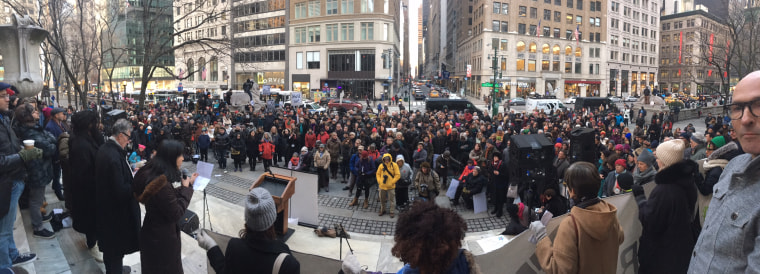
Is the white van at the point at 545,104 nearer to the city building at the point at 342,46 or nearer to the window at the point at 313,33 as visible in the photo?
the city building at the point at 342,46

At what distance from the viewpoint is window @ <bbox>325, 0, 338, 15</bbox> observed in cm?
6259

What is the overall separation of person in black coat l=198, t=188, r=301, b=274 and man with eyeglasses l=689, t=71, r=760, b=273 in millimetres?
2258

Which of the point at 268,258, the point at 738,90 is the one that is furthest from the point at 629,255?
the point at 268,258

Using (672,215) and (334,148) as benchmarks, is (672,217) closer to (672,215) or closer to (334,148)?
(672,215)

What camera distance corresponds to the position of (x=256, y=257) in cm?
275

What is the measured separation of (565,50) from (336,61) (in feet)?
133

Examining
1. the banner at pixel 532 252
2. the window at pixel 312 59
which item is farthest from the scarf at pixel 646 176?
the window at pixel 312 59

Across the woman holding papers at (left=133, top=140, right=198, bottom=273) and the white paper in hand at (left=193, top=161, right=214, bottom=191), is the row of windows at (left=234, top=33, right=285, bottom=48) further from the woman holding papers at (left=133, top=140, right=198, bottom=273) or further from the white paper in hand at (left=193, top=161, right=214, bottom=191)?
the woman holding papers at (left=133, top=140, right=198, bottom=273)

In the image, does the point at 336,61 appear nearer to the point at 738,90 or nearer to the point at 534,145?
the point at 534,145

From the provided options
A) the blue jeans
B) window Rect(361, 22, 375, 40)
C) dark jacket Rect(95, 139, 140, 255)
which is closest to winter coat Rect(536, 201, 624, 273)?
dark jacket Rect(95, 139, 140, 255)

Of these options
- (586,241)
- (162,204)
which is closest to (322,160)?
(162,204)

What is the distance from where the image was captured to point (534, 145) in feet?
27.7

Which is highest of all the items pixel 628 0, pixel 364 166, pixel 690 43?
pixel 628 0

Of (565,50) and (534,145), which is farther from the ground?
(565,50)
